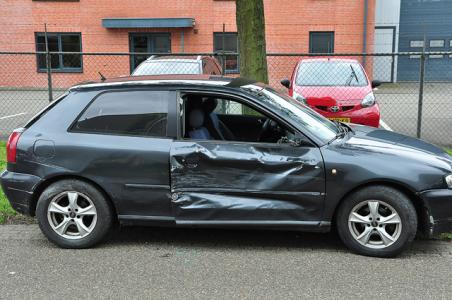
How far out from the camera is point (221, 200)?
4.57m

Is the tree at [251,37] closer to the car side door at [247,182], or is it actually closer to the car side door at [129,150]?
the car side door at [129,150]

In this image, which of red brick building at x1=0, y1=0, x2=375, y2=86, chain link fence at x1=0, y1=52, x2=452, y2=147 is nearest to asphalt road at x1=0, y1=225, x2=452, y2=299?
chain link fence at x1=0, y1=52, x2=452, y2=147

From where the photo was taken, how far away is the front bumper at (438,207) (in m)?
4.36

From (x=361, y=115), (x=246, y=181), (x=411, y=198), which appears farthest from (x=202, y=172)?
(x=361, y=115)

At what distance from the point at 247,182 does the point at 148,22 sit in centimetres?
1908

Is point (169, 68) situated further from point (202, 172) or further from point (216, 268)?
point (216, 268)

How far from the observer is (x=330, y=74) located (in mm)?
10125

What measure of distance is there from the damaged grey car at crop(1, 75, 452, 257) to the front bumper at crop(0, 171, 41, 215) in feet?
0.03

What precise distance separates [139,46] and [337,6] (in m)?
9.00

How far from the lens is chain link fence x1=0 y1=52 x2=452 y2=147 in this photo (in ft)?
30.9

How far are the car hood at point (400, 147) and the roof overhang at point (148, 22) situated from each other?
18.1m

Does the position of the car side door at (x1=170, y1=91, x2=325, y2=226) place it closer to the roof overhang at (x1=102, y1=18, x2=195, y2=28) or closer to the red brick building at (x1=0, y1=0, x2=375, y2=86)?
the red brick building at (x1=0, y1=0, x2=375, y2=86)

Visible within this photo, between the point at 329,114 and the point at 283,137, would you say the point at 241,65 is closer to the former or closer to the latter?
the point at 329,114

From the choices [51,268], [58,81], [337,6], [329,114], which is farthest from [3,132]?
[337,6]
